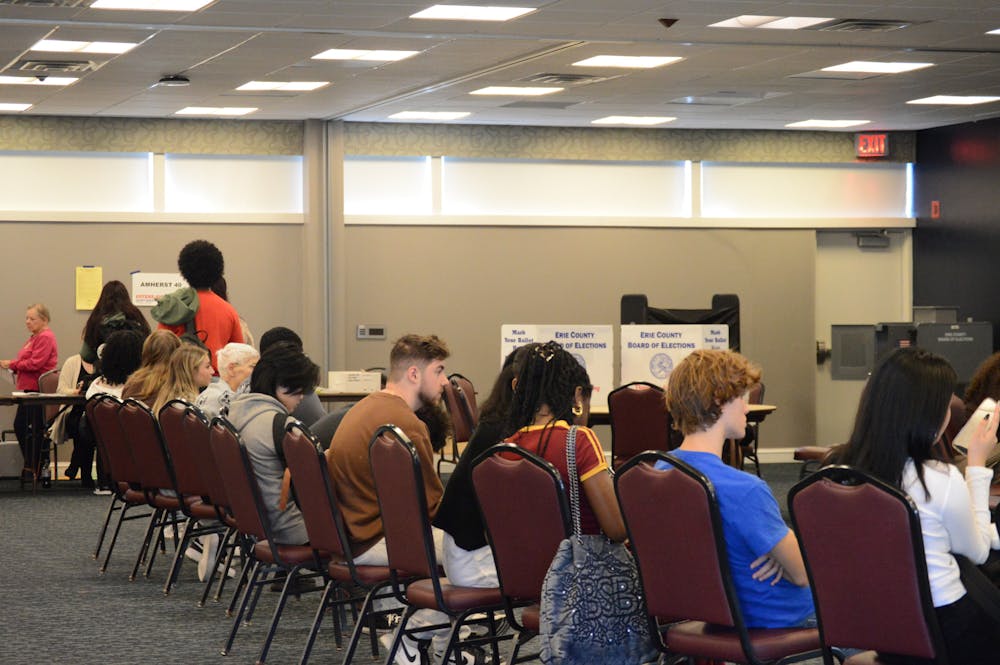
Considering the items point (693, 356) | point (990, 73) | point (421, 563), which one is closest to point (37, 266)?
point (990, 73)

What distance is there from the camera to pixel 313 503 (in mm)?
4898

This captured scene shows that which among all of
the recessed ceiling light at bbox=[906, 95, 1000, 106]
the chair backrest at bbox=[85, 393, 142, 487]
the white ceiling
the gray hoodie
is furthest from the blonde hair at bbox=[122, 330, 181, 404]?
the recessed ceiling light at bbox=[906, 95, 1000, 106]

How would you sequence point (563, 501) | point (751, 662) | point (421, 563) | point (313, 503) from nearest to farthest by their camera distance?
point (751, 662) → point (563, 501) → point (421, 563) → point (313, 503)

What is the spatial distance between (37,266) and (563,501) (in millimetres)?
10175

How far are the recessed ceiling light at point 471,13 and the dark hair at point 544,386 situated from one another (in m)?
4.23

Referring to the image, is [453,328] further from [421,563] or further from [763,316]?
[421,563]

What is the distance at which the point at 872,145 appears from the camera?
47.6 feet

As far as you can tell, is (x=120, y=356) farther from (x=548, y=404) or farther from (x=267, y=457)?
(x=548, y=404)

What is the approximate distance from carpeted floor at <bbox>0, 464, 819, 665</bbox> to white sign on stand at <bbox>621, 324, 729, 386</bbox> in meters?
3.23

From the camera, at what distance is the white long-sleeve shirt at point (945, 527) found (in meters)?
3.37

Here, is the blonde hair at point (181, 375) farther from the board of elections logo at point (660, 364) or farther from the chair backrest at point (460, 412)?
the board of elections logo at point (660, 364)

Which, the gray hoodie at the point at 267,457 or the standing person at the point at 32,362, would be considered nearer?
the gray hoodie at the point at 267,457

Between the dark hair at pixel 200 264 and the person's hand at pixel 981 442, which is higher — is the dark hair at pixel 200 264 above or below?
above

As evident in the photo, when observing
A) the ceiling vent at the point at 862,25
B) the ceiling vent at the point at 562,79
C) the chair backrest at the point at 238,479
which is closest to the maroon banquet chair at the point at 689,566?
the chair backrest at the point at 238,479
